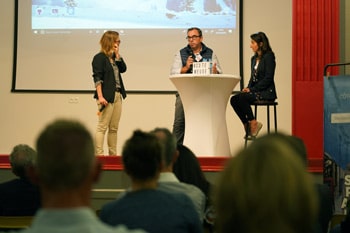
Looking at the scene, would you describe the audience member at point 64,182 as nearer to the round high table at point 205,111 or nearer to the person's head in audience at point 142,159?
the person's head in audience at point 142,159

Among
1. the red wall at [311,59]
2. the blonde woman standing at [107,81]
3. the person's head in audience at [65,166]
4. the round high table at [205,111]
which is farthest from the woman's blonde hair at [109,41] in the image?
the person's head in audience at [65,166]

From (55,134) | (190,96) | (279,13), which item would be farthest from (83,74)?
(55,134)

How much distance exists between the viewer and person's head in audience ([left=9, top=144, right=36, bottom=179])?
314cm

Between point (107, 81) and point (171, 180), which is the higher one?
point (107, 81)

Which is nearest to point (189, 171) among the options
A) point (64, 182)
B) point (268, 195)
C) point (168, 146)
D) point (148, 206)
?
point (168, 146)

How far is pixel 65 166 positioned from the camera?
4.09 ft

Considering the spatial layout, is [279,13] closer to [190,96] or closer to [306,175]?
[190,96]

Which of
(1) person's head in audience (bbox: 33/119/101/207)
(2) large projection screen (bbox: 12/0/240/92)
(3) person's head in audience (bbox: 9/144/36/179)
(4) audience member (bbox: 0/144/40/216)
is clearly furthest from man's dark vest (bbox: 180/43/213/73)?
(1) person's head in audience (bbox: 33/119/101/207)

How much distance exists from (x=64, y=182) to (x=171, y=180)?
121 cm

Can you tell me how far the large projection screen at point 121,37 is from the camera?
8.25 meters

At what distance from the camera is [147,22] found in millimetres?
8414

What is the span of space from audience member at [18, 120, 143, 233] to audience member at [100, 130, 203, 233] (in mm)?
674

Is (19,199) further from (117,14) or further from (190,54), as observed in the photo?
A: (117,14)

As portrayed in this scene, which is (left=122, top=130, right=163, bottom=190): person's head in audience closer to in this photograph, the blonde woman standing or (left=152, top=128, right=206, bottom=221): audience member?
(left=152, top=128, right=206, bottom=221): audience member
